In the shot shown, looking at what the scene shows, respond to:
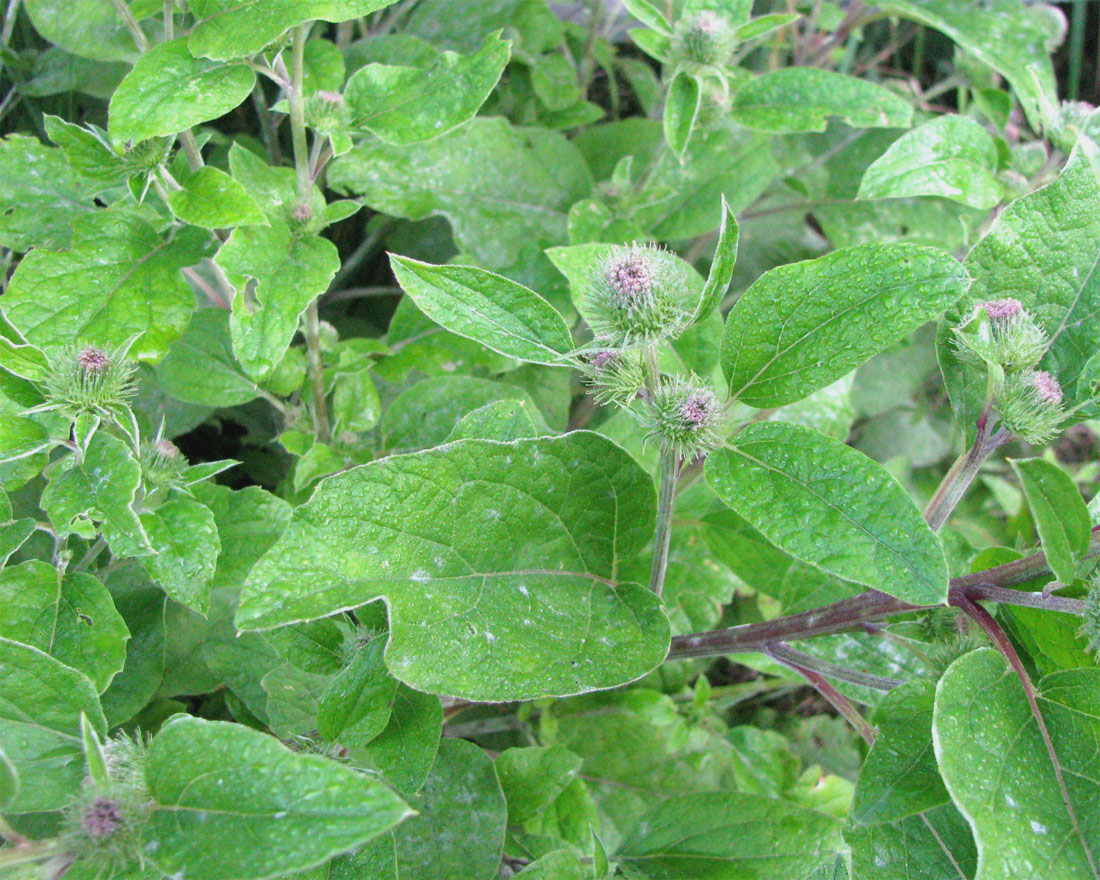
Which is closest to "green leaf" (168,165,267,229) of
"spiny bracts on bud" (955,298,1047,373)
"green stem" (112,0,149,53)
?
"green stem" (112,0,149,53)

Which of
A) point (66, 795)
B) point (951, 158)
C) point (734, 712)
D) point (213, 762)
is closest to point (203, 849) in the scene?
point (213, 762)

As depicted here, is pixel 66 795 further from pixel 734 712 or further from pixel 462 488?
pixel 734 712

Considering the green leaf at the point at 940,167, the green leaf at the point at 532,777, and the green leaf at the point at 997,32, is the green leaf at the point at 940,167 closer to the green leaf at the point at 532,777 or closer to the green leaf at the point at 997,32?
the green leaf at the point at 997,32

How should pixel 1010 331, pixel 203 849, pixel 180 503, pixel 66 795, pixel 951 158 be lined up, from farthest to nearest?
pixel 951 158, pixel 180 503, pixel 1010 331, pixel 66 795, pixel 203 849

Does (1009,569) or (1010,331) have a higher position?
(1010,331)

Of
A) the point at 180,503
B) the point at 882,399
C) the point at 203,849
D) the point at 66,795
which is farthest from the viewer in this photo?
the point at 882,399

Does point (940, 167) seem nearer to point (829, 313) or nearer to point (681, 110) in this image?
point (681, 110)

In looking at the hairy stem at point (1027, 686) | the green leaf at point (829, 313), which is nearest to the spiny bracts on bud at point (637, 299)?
the green leaf at point (829, 313)

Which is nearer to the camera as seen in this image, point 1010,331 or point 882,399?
point 1010,331
